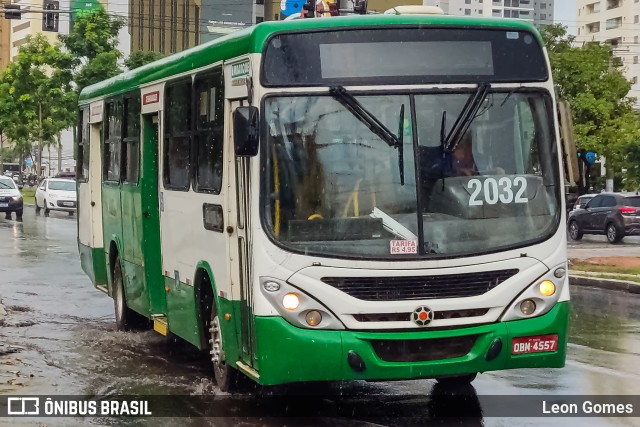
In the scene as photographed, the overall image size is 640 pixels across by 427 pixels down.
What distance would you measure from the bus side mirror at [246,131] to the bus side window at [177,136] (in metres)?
2.27

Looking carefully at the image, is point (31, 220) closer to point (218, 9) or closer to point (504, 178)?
point (504, 178)

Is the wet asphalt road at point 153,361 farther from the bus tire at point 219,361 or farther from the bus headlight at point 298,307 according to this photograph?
the bus headlight at point 298,307

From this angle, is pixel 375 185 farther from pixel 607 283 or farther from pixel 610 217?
pixel 610 217

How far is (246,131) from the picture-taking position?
8109 millimetres

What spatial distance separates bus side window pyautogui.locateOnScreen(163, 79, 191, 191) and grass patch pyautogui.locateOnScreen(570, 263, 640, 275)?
13799 millimetres

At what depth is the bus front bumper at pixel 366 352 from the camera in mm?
8133

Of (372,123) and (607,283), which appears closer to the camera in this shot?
(372,123)

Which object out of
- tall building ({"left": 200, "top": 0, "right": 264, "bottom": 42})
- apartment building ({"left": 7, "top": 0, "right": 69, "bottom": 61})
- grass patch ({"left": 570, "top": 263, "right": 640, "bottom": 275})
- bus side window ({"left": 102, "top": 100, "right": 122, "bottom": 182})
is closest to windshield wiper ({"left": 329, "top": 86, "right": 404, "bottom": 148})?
bus side window ({"left": 102, "top": 100, "right": 122, "bottom": 182})

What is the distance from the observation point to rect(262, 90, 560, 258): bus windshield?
825cm

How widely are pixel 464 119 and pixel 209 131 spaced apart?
222 cm

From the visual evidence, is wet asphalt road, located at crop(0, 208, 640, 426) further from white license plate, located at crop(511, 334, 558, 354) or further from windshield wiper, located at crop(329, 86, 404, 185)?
windshield wiper, located at crop(329, 86, 404, 185)

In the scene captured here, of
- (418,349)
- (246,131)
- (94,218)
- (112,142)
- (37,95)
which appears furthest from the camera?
(37,95)

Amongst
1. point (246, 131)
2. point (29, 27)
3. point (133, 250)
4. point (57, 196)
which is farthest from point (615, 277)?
point (29, 27)

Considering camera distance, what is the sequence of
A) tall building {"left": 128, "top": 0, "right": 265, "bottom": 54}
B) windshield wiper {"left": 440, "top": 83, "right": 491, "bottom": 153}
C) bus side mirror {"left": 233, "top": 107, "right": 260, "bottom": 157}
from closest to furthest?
bus side mirror {"left": 233, "top": 107, "right": 260, "bottom": 157} < windshield wiper {"left": 440, "top": 83, "right": 491, "bottom": 153} < tall building {"left": 128, "top": 0, "right": 265, "bottom": 54}
